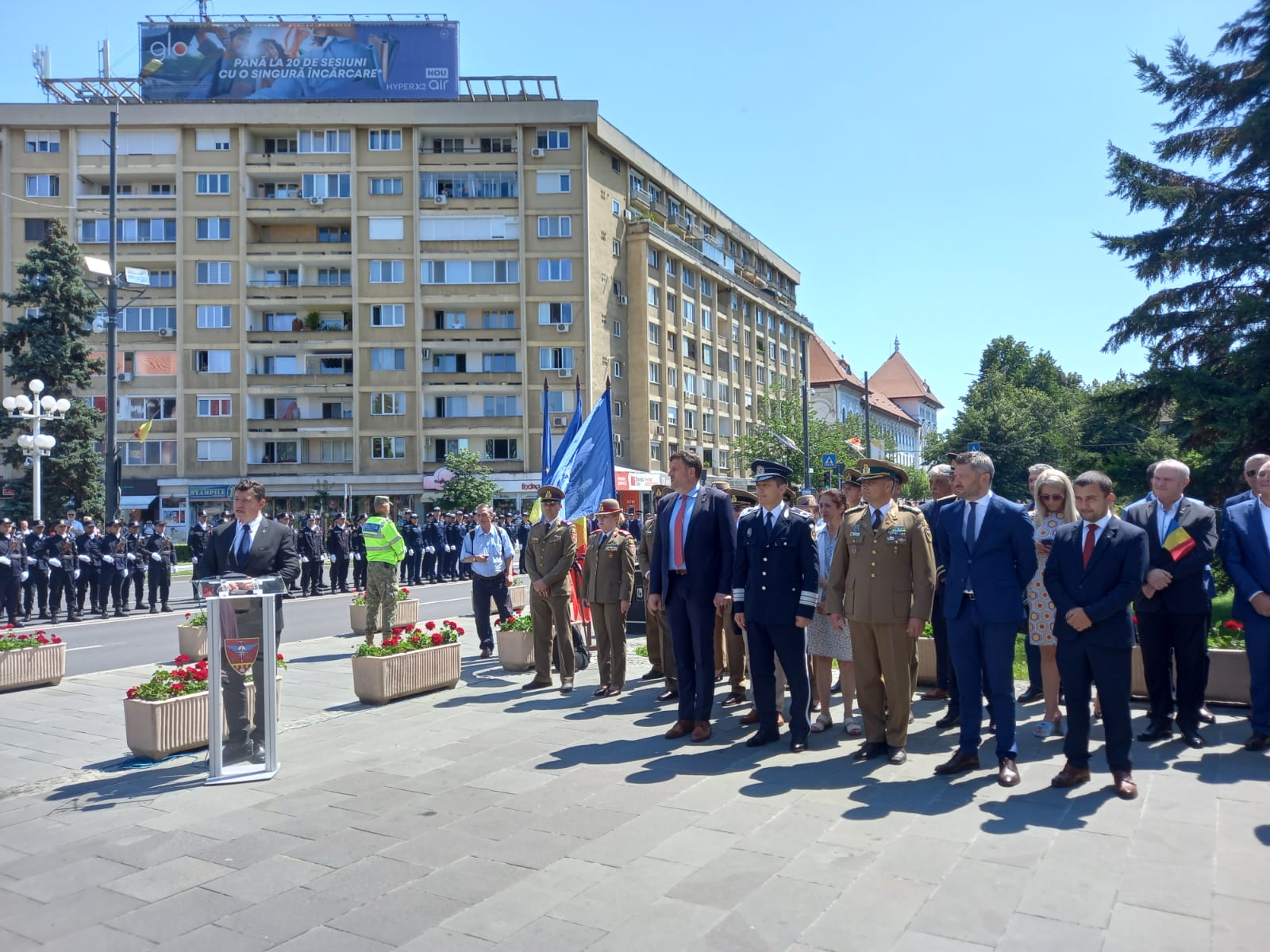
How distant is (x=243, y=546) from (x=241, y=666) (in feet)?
3.21

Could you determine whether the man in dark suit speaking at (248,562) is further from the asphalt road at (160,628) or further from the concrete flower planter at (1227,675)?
the concrete flower planter at (1227,675)

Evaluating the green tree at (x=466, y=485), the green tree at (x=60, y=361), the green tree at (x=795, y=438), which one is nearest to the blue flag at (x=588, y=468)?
the green tree at (x=466, y=485)

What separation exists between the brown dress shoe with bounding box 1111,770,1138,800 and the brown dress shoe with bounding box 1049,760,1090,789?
0.16 metres

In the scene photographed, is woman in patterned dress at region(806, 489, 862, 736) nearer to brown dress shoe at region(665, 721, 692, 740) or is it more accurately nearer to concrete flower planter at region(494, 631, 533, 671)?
brown dress shoe at region(665, 721, 692, 740)

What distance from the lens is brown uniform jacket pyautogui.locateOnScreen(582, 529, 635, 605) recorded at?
9.38m

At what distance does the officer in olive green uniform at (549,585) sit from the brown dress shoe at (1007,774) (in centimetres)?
465

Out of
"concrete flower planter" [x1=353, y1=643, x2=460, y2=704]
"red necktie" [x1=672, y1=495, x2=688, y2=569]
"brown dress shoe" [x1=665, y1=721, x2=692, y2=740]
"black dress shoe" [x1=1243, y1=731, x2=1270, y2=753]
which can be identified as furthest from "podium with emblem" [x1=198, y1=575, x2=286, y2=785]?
"black dress shoe" [x1=1243, y1=731, x2=1270, y2=753]

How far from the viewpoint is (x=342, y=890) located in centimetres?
450

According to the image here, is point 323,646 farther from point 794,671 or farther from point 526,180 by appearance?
point 526,180

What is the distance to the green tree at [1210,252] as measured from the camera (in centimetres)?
1305

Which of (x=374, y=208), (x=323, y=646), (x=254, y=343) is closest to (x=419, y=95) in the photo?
(x=374, y=208)

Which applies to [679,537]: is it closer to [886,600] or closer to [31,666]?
[886,600]

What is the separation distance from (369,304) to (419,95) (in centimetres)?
1184

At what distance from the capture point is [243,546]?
7250 mm
